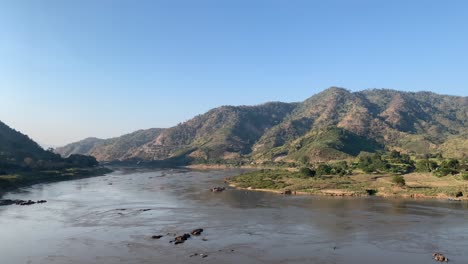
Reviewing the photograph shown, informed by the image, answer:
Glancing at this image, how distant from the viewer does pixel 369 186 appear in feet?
→ 319

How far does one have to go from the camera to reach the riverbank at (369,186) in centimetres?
8781

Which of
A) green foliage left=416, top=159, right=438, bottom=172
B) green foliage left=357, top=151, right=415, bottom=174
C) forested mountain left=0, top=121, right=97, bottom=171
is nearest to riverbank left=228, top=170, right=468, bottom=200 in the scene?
green foliage left=416, top=159, right=438, bottom=172

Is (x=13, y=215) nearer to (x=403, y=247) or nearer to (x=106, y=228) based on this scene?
(x=106, y=228)

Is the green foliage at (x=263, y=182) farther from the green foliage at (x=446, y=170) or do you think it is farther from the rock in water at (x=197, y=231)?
the rock in water at (x=197, y=231)

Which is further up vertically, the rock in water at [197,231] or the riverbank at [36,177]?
the riverbank at [36,177]

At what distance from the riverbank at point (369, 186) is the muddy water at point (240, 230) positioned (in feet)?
26.4

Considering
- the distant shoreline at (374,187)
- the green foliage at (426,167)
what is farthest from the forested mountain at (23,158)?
the green foliage at (426,167)

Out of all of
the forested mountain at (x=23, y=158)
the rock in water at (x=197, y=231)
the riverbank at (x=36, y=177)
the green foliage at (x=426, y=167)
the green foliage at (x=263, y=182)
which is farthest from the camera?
the forested mountain at (x=23, y=158)

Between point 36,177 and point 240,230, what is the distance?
98935 mm

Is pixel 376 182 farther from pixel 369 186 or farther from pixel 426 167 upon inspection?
pixel 426 167

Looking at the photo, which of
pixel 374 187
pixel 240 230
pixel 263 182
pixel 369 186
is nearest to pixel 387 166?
pixel 369 186

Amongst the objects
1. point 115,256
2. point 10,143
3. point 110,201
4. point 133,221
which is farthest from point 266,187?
point 10,143

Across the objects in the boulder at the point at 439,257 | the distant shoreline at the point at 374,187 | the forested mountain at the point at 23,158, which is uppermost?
the forested mountain at the point at 23,158

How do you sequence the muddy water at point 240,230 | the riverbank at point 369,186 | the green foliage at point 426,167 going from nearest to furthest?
the muddy water at point 240,230
the riverbank at point 369,186
the green foliage at point 426,167
